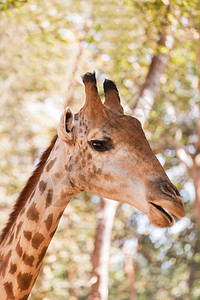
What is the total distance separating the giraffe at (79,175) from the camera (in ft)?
10.8

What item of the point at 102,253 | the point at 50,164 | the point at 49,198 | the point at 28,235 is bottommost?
the point at 102,253

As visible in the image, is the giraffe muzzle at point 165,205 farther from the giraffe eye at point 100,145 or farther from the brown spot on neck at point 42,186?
the brown spot on neck at point 42,186

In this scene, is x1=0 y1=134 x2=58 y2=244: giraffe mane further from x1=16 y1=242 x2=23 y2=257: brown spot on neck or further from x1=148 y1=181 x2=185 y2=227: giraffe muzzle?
x1=148 y1=181 x2=185 y2=227: giraffe muzzle

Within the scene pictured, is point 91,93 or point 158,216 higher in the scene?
point 91,93

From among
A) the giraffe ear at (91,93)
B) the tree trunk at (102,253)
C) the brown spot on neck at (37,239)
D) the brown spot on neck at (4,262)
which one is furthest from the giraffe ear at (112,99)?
the tree trunk at (102,253)

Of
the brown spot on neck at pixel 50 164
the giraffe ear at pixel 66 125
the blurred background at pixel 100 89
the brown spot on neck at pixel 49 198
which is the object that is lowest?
the blurred background at pixel 100 89

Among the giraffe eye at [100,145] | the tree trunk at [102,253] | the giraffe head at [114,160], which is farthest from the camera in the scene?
the tree trunk at [102,253]

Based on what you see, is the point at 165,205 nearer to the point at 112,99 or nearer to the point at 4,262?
the point at 112,99

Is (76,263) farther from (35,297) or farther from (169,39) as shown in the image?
(169,39)

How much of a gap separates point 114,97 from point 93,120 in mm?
438

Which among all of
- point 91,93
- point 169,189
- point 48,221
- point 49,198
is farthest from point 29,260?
point 91,93

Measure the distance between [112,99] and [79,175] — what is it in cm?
79

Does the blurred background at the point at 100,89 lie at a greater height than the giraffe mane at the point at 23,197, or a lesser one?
lesser

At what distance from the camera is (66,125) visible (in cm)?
363
